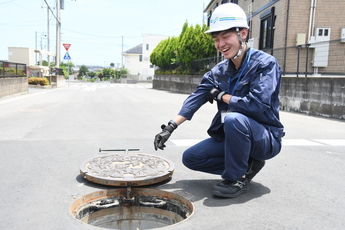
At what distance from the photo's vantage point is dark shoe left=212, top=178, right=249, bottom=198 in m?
2.98

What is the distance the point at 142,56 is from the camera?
80.7 metres

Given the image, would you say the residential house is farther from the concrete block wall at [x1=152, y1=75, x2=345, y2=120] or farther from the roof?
the roof

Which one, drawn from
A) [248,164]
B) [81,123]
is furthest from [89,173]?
[81,123]

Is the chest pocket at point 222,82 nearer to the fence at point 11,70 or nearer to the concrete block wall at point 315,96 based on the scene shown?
the concrete block wall at point 315,96

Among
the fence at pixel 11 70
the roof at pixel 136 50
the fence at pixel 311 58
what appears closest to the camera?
the fence at pixel 311 58

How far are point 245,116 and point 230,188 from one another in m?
0.67

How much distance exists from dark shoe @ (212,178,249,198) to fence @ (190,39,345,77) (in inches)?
293

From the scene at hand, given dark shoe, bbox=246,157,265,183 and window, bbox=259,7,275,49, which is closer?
dark shoe, bbox=246,157,265,183

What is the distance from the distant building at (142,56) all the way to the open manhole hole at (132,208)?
250 feet

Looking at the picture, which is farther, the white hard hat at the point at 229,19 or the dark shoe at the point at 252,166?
the dark shoe at the point at 252,166

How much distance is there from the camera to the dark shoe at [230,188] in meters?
2.98

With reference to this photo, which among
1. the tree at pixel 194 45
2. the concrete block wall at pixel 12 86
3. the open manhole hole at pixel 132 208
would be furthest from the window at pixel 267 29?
the open manhole hole at pixel 132 208

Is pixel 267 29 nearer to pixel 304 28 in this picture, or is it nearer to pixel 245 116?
pixel 304 28

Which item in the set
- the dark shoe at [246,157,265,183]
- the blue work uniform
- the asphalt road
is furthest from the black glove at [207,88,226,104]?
the asphalt road
